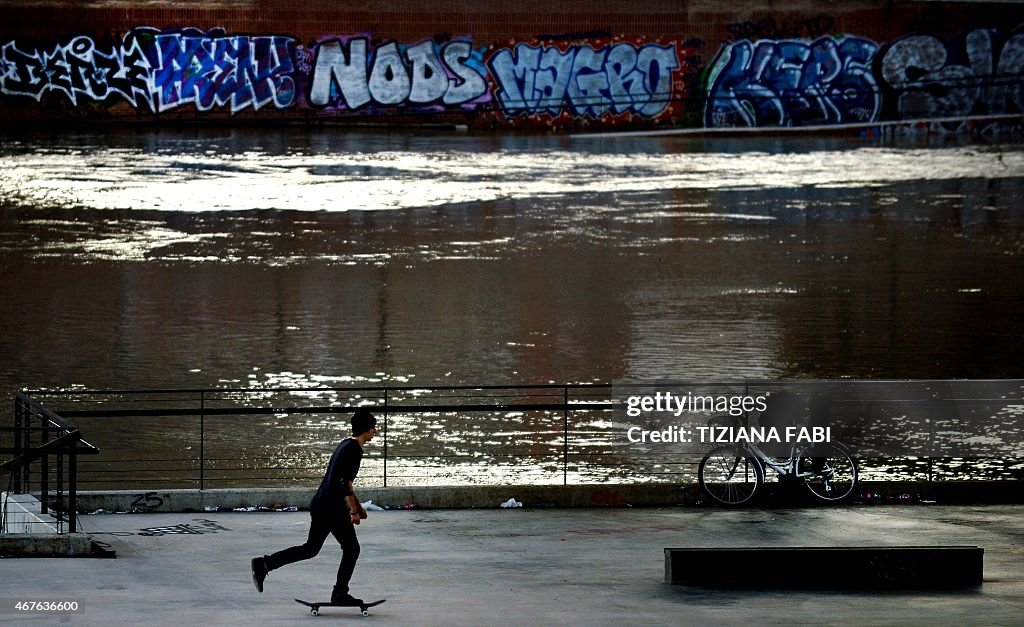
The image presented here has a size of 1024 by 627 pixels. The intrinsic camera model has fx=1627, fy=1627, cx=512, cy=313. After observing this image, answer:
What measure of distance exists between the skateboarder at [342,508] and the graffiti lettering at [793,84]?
38.6m

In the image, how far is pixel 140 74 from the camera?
47.5 m

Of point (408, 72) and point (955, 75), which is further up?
point (955, 75)

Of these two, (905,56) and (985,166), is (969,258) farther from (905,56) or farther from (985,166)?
(905,56)

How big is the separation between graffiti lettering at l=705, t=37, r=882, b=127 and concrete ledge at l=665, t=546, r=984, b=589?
37.0 m

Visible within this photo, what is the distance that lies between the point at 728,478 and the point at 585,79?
1358 inches

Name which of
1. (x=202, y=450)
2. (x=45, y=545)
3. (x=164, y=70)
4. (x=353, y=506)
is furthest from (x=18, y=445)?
(x=164, y=70)

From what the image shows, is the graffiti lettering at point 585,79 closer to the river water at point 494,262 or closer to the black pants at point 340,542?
the river water at point 494,262

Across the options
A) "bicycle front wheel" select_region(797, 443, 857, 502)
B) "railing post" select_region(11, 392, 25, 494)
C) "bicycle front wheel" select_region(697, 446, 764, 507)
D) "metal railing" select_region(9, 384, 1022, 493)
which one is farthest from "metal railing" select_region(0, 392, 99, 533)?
"bicycle front wheel" select_region(797, 443, 857, 502)

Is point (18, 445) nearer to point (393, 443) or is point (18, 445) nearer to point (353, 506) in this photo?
point (353, 506)

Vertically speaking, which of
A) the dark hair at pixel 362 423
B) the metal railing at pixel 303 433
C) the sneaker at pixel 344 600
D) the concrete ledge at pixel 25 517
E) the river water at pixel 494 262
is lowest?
the sneaker at pixel 344 600

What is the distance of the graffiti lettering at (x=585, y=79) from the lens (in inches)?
1917

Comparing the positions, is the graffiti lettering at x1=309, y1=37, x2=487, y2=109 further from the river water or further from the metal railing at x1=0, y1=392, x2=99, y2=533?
the metal railing at x1=0, y1=392, x2=99, y2=533

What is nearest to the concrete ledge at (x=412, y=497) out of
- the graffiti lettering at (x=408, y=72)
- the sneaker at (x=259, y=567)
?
the sneaker at (x=259, y=567)

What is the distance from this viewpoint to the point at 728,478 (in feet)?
51.7
